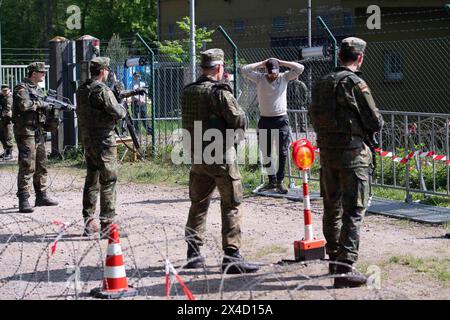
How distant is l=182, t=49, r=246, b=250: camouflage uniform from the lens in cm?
764

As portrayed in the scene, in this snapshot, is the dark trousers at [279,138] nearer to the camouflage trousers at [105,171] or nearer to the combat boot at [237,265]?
the camouflage trousers at [105,171]

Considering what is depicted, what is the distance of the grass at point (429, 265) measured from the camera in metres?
7.57

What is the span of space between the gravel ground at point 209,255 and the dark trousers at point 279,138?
52cm

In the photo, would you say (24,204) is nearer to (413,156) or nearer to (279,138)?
(279,138)

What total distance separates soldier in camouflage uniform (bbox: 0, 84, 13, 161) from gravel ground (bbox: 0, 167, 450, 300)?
6434 millimetres

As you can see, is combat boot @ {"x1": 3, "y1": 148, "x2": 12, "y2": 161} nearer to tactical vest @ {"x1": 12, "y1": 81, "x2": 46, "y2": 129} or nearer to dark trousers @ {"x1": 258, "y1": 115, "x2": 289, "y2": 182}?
tactical vest @ {"x1": 12, "y1": 81, "x2": 46, "y2": 129}

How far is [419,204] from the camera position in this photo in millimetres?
11148

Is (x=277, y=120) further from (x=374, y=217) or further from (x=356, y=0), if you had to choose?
(x=356, y=0)

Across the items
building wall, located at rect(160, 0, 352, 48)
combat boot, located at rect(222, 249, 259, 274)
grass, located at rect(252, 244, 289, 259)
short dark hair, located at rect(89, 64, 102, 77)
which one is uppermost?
building wall, located at rect(160, 0, 352, 48)

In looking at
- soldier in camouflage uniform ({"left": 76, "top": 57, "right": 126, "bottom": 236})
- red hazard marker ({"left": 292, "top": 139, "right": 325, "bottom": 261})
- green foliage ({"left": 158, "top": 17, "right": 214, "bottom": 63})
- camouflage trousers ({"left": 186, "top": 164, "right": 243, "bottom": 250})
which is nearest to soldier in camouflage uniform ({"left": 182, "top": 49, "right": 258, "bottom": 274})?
camouflage trousers ({"left": 186, "top": 164, "right": 243, "bottom": 250})

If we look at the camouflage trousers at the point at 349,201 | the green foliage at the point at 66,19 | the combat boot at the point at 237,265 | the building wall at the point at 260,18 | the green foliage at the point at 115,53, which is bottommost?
the combat boot at the point at 237,265

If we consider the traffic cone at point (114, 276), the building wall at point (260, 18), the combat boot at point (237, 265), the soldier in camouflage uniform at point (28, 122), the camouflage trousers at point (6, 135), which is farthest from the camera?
the building wall at point (260, 18)

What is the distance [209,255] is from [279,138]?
3734 mm

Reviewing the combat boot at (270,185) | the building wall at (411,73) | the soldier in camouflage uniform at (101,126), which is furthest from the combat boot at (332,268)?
the building wall at (411,73)
